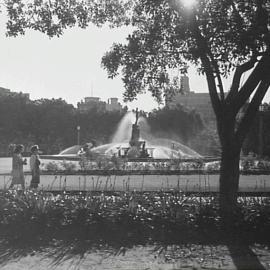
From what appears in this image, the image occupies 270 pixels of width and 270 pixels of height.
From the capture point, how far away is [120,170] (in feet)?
74.0

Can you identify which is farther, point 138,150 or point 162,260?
point 138,150

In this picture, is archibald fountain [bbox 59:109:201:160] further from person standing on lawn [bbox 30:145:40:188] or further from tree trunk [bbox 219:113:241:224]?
tree trunk [bbox 219:113:241:224]

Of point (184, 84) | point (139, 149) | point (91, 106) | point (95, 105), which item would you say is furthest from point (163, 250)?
point (91, 106)

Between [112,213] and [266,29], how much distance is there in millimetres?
3478

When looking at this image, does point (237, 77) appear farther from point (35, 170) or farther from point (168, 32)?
point (35, 170)

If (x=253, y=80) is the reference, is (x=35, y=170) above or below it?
below

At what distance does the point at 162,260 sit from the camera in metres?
6.54

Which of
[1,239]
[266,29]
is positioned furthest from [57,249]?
[266,29]

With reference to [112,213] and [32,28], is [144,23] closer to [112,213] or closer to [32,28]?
[32,28]

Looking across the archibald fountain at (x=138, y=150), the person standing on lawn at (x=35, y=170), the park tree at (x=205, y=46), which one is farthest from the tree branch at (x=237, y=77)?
the archibald fountain at (x=138, y=150)

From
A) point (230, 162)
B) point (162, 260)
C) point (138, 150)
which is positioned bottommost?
point (162, 260)

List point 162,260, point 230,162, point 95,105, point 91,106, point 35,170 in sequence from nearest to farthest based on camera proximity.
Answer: point 162,260, point 230,162, point 35,170, point 95,105, point 91,106

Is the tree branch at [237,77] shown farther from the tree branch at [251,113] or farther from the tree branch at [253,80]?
the tree branch at [251,113]

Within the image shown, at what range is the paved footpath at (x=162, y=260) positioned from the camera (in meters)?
6.21
